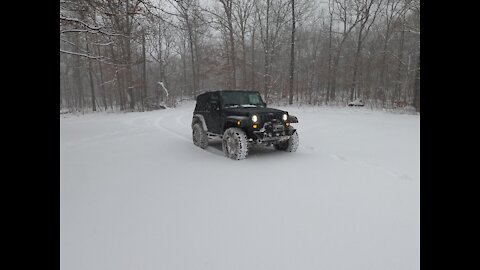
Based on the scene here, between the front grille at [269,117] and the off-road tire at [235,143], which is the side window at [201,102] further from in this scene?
the front grille at [269,117]

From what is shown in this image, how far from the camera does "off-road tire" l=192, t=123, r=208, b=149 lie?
830 cm

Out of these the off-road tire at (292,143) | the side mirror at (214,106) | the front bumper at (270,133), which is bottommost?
the off-road tire at (292,143)

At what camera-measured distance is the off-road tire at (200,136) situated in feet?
27.2

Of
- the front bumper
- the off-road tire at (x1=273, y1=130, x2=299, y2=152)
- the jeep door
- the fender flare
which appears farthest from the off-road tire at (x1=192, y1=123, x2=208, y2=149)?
the off-road tire at (x1=273, y1=130, x2=299, y2=152)

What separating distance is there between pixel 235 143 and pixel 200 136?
204cm

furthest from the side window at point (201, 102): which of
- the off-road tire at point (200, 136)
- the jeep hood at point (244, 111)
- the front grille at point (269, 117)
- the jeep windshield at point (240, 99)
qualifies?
the front grille at point (269, 117)

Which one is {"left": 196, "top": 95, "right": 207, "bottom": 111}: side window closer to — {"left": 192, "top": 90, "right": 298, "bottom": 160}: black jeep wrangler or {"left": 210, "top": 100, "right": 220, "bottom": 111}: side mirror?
{"left": 192, "top": 90, "right": 298, "bottom": 160}: black jeep wrangler

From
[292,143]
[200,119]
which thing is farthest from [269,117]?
[200,119]

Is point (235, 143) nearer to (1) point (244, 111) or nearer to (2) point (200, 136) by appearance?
(1) point (244, 111)

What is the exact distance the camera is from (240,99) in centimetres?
798
